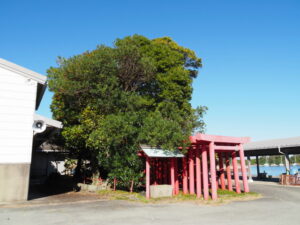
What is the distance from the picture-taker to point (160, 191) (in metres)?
12.5

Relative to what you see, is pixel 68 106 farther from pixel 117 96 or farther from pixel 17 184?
pixel 17 184

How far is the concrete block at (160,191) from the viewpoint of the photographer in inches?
486

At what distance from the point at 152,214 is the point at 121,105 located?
7.92 meters

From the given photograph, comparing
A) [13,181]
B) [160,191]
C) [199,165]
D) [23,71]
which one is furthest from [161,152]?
[23,71]

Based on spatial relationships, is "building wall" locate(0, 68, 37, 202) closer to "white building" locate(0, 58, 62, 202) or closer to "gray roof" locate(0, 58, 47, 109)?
"white building" locate(0, 58, 62, 202)

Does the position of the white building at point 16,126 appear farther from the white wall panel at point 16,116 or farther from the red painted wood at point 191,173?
the red painted wood at point 191,173

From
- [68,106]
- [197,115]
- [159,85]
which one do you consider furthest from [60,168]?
[197,115]

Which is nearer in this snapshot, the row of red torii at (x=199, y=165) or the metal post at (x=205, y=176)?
the metal post at (x=205, y=176)

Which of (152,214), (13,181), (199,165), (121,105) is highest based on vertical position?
(121,105)

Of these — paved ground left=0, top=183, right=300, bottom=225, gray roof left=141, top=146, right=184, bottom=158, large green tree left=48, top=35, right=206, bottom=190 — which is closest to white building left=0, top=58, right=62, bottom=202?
paved ground left=0, top=183, right=300, bottom=225

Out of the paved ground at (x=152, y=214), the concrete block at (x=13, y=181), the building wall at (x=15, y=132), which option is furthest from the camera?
the building wall at (x=15, y=132)

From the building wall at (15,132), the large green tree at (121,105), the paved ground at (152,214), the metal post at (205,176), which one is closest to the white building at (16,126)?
the building wall at (15,132)

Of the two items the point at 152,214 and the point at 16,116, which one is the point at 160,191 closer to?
the point at 152,214

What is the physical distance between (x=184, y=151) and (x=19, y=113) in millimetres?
8875
